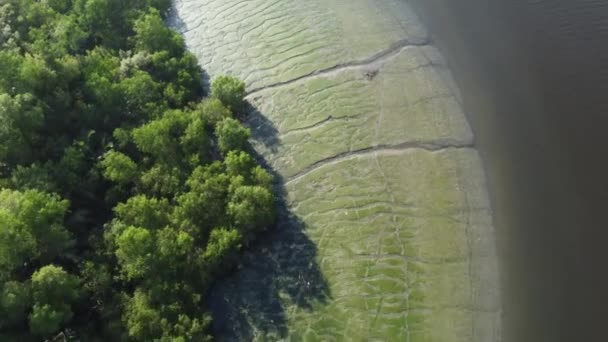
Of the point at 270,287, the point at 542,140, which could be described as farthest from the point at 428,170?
the point at 270,287

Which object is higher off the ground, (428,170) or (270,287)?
(428,170)

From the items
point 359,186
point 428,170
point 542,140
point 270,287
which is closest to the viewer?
point 270,287

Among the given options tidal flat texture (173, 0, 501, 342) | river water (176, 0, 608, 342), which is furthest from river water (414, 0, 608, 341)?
tidal flat texture (173, 0, 501, 342)

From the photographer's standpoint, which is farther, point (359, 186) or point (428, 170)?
point (359, 186)

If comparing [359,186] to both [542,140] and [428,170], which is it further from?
[542,140]

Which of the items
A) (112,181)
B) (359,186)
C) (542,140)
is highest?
(112,181)

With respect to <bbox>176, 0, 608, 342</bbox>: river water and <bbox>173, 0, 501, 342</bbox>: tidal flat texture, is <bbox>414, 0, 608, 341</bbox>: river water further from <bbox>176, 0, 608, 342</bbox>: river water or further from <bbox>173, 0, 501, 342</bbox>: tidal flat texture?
<bbox>173, 0, 501, 342</bbox>: tidal flat texture

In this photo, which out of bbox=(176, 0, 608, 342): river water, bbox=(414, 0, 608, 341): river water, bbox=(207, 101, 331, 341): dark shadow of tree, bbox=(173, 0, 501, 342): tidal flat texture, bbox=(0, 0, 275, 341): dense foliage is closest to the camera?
bbox=(0, 0, 275, 341): dense foliage
